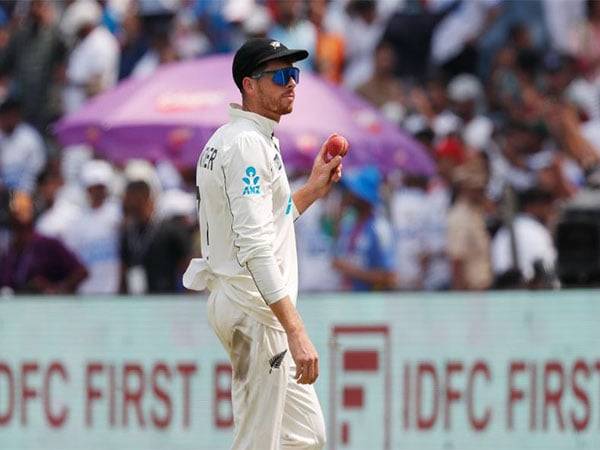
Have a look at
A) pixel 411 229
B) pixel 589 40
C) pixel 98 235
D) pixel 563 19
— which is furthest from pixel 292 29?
pixel 98 235

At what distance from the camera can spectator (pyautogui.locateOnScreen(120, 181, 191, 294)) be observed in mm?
13180

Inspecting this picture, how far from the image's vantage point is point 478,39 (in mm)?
16359

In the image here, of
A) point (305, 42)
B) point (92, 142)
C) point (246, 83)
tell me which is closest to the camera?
point (246, 83)

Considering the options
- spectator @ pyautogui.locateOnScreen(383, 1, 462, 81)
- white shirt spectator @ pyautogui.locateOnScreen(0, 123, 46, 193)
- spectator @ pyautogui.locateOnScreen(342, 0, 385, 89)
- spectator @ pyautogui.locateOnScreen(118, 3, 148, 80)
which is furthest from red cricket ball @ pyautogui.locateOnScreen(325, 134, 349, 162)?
spectator @ pyautogui.locateOnScreen(118, 3, 148, 80)

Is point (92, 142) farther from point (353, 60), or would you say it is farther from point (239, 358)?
point (239, 358)

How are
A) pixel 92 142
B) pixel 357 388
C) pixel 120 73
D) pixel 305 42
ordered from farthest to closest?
pixel 120 73
pixel 305 42
pixel 92 142
pixel 357 388

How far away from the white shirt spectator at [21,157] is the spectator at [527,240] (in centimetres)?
554

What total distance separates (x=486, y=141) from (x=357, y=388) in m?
5.15

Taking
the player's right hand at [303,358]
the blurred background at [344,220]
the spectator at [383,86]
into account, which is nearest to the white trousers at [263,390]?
the player's right hand at [303,358]

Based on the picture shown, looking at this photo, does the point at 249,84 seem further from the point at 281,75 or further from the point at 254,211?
the point at 254,211

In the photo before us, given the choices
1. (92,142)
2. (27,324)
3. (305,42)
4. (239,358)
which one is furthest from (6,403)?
(305,42)

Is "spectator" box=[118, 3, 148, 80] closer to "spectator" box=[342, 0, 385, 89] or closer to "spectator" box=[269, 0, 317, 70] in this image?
"spectator" box=[269, 0, 317, 70]

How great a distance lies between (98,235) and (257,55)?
7.09 m

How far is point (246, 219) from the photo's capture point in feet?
23.1
